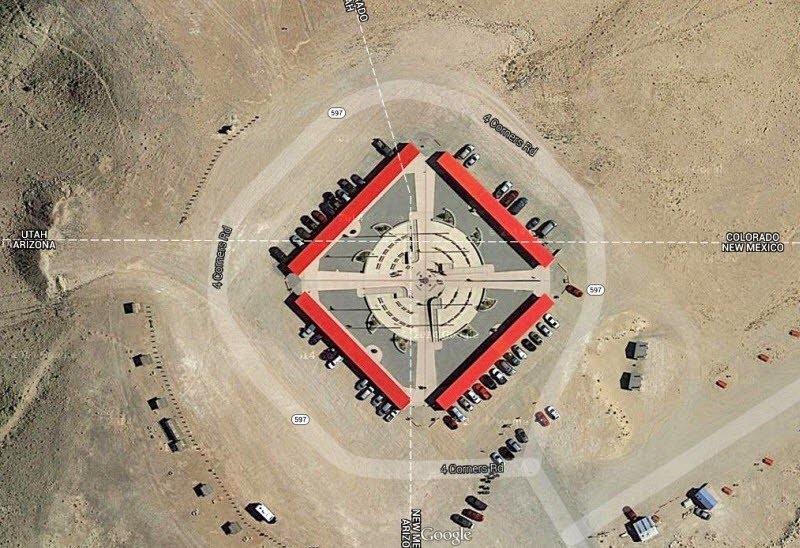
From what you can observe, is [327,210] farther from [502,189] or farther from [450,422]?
[450,422]

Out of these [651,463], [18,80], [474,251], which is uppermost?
[18,80]

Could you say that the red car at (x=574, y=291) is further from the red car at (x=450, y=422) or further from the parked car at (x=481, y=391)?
the red car at (x=450, y=422)

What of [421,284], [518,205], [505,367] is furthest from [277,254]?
[505,367]

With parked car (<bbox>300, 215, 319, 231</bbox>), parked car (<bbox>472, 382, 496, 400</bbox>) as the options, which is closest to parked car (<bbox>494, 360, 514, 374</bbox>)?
parked car (<bbox>472, 382, 496, 400</bbox>)

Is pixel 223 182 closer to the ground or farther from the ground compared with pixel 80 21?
closer to the ground

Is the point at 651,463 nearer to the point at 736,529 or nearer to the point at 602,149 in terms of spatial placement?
the point at 736,529

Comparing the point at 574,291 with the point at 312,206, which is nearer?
the point at 574,291

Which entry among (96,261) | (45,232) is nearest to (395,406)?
(96,261)
